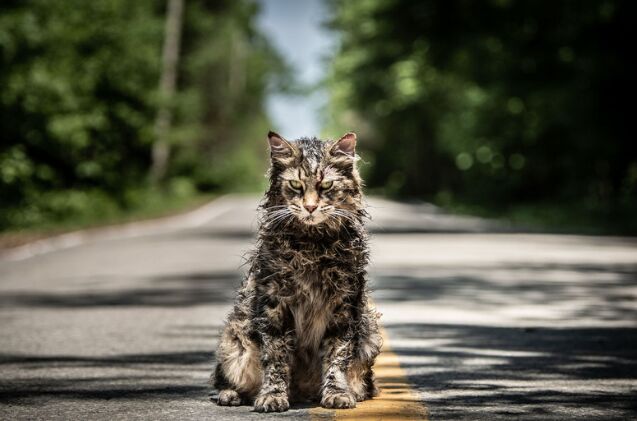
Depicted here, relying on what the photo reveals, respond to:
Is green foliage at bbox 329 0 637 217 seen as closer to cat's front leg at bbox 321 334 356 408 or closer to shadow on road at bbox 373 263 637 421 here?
shadow on road at bbox 373 263 637 421

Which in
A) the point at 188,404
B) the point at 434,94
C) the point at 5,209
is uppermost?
the point at 434,94

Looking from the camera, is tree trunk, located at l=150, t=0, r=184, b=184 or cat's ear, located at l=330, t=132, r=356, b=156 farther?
tree trunk, located at l=150, t=0, r=184, b=184

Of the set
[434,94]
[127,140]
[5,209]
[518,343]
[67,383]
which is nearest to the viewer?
[67,383]

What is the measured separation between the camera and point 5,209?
92.1 ft

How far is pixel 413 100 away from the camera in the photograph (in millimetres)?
57250

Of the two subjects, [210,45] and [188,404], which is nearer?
[188,404]

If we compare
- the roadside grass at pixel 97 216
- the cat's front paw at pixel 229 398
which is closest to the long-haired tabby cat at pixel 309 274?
the cat's front paw at pixel 229 398

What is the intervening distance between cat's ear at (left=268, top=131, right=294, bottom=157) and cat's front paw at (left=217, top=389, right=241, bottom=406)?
4.29 ft

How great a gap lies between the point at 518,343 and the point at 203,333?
2707mm

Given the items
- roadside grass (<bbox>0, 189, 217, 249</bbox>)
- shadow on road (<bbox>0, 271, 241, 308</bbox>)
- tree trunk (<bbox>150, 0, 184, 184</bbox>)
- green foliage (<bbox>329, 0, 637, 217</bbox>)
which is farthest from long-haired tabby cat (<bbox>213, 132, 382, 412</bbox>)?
tree trunk (<bbox>150, 0, 184, 184</bbox>)

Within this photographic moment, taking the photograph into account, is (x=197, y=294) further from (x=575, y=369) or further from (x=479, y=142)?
(x=479, y=142)

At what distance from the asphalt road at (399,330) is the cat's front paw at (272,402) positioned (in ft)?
0.16

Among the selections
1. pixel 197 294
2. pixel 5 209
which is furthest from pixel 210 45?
pixel 197 294

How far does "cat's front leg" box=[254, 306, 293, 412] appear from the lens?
5309mm
